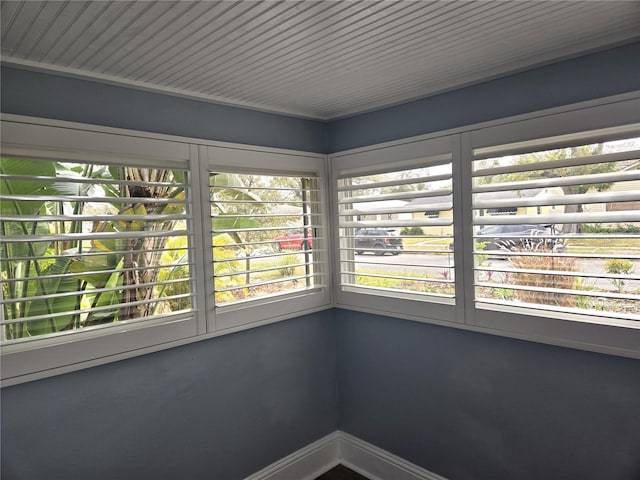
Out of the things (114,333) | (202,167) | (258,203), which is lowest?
(114,333)

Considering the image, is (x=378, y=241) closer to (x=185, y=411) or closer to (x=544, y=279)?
(x=544, y=279)

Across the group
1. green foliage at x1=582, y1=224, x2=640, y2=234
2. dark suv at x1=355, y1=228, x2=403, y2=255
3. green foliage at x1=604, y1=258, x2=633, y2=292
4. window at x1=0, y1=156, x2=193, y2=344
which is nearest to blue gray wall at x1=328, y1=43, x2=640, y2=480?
green foliage at x1=604, y1=258, x2=633, y2=292

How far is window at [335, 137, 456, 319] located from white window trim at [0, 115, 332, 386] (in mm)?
383

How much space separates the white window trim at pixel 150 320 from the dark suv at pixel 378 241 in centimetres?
52

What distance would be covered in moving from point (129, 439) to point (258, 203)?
1.36 meters

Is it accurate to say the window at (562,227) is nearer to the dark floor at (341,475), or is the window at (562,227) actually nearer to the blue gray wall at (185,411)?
the blue gray wall at (185,411)

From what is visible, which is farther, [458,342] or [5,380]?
[458,342]

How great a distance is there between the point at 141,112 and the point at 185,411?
1490 millimetres

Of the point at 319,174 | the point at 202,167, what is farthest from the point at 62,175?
the point at 319,174

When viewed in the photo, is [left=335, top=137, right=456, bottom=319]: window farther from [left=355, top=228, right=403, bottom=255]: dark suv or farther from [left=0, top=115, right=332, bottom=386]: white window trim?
[left=0, top=115, right=332, bottom=386]: white window trim

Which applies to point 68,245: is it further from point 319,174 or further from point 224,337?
point 319,174

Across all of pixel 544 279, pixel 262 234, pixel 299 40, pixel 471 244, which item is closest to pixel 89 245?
pixel 262 234

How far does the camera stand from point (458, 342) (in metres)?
2.26

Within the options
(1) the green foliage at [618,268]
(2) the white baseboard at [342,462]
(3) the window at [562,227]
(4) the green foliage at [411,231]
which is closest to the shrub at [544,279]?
(3) the window at [562,227]
